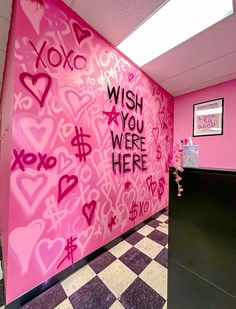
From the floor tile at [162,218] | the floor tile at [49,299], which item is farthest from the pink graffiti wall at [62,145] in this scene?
the floor tile at [162,218]

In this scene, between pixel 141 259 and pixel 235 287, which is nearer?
pixel 235 287

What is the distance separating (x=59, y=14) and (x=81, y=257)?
2255mm

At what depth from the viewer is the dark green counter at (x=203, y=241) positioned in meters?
0.66

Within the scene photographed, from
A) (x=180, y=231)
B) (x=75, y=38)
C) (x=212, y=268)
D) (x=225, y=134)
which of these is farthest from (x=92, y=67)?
(x=225, y=134)

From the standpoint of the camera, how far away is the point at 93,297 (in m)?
1.09

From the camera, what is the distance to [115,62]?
1705 mm

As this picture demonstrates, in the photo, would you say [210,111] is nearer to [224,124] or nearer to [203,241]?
[224,124]

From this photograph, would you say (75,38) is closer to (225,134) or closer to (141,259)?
(141,259)

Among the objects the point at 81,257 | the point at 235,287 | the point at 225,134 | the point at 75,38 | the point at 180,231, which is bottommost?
the point at 81,257

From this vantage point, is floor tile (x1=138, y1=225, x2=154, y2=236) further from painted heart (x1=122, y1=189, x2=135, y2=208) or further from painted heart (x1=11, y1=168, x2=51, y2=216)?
painted heart (x1=11, y1=168, x2=51, y2=216)

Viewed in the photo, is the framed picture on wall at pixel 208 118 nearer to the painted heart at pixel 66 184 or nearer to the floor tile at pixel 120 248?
the floor tile at pixel 120 248

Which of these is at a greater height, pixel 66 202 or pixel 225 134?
pixel 225 134

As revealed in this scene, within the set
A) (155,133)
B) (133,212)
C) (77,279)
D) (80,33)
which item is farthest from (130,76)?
(77,279)

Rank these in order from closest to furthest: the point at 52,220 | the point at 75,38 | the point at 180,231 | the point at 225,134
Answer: the point at 180,231 < the point at 52,220 < the point at 75,38 < the point at 225,134
